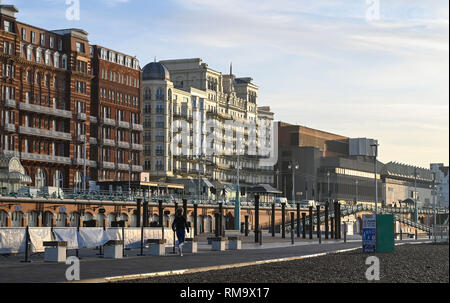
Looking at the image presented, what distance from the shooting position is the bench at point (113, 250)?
3156cm

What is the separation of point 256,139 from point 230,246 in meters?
134

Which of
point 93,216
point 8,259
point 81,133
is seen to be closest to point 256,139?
point 81,133

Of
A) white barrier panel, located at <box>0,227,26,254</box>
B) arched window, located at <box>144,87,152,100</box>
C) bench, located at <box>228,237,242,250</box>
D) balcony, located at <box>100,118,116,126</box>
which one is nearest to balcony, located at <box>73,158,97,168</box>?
balcony, located at <box>100,118,116,126</box>

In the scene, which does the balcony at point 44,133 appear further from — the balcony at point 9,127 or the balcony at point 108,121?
the balcony at point 108,121

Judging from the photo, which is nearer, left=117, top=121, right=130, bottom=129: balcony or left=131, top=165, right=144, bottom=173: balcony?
left=117, top=121, right=130, bottom=129: balcony

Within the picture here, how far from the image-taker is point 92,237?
3284cm

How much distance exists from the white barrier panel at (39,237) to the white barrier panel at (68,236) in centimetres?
30

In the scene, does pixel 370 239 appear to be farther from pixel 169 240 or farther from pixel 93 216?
pixel 93 216

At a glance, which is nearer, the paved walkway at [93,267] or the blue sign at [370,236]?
the paved walkway at [93,267]

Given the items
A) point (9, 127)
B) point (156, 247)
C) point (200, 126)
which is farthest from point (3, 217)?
point (200, 126)

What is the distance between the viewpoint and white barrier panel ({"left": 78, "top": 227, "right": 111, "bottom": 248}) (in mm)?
32250

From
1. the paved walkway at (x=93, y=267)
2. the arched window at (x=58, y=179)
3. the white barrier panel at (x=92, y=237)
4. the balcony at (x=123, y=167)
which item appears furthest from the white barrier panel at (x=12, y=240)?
the balcony at (x=123, y=167)

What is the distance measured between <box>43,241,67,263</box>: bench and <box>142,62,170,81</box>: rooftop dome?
363ft
